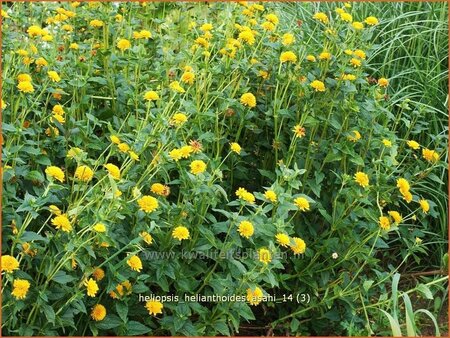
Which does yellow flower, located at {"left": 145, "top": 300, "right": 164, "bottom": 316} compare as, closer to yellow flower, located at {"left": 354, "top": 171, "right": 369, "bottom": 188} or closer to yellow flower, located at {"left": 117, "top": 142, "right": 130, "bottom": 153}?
yellow flower, located at {"left": 117, "top": 142, "right": 130, "bottom": 153}

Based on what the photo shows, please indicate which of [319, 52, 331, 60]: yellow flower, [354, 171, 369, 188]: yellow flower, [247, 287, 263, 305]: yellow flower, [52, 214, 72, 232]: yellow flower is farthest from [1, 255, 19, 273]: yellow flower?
[319, 52, 331, 60]: yellow flower

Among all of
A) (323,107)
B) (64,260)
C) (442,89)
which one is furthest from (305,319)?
(442,89)

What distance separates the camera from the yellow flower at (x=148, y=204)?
2.20m

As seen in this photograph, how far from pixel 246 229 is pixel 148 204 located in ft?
1.06

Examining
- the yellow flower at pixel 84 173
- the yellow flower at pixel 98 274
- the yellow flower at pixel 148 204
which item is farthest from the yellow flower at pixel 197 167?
the yellow flower at pixel 98 274

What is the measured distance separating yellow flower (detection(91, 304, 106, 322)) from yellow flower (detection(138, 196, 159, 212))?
346 millimetres

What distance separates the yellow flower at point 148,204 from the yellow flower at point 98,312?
0.35 m

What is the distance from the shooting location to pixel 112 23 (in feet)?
10.4

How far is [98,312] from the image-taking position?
226 cm

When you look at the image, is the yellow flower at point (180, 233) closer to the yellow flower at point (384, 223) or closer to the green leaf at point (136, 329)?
the green leaf at point (136, 329)

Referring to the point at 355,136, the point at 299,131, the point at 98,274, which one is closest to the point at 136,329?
the point at 98,274

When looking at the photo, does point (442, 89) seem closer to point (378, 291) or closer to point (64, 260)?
point (378, 291)

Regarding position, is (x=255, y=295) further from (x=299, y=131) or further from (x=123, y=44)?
(x=123, y=44)

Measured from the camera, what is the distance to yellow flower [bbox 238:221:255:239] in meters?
2.27
